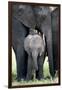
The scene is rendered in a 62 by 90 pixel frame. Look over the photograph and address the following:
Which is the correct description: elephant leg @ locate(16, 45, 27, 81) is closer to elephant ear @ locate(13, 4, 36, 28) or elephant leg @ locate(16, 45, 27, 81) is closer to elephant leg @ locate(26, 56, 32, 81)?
elephant leg @ locate(26, 56, 32, 81)

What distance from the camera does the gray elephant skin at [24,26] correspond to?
2.24 meters

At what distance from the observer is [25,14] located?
2262 millimetres

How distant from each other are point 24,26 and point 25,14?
12 centimetres

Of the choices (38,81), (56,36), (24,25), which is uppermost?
(24,25)

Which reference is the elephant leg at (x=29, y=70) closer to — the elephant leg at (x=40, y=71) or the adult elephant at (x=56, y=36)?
the elephant leg at (x=40, y=71)

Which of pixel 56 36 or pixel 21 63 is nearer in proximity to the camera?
pixel 21 63

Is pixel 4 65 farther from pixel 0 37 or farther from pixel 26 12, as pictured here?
pixel 26 12

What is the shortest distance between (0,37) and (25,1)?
0.44 meters

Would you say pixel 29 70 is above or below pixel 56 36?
below

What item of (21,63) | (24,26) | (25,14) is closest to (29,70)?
(21,63)

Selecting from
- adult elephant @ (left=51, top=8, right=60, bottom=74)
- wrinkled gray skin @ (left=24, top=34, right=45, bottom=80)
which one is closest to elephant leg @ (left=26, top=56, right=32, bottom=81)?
wrinkled gray skin @ (left=24, top=34, right=45, bottom=80)

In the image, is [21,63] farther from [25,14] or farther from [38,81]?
[25,14]

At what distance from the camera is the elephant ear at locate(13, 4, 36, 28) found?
7.36 ft

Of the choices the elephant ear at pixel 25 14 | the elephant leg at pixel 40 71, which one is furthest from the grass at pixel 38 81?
the elephant ear at pixel 25 14
